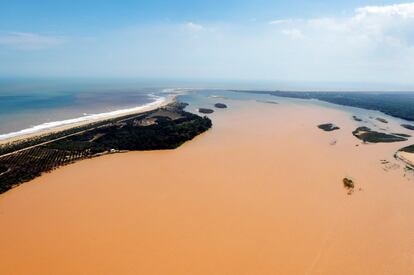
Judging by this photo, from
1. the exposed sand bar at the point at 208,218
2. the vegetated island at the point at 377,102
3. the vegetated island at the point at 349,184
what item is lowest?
the vegetated island at the point at 377,102

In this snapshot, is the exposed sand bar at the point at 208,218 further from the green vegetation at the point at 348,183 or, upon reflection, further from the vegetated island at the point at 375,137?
the vegetated island at the point at 375,137

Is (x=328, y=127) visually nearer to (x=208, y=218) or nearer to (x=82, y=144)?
(x=82, y=144)

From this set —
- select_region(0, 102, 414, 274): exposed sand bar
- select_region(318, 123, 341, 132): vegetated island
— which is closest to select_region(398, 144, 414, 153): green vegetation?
select_region(0, 102, 414, 274): exposed sand bar

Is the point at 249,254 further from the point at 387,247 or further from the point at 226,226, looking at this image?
the point at 387,247

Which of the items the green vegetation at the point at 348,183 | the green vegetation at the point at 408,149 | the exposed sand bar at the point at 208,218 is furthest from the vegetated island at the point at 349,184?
the green vegetation at the point at 408,149

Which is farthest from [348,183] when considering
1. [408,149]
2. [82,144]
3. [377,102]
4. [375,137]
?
[377,102]
